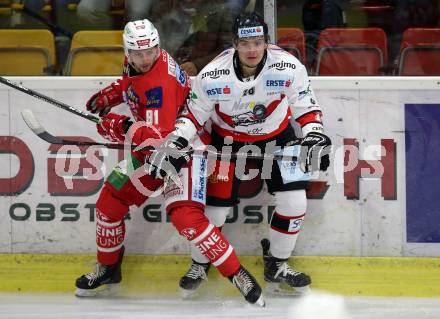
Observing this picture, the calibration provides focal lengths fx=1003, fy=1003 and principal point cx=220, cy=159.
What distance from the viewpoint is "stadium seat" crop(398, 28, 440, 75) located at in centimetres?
462

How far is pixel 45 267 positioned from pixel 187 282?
722mm

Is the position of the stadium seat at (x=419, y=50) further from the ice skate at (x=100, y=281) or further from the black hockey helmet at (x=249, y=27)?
the ice skate at (x=100, y=281)

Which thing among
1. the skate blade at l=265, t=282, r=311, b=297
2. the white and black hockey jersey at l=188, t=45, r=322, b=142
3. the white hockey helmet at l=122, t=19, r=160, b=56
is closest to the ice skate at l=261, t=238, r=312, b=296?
the skate blade at l=265, t=282, r=311, b=297

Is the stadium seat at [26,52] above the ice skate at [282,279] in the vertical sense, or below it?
above

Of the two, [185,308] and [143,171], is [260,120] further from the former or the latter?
[185,308]

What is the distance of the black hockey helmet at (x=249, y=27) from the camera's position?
13.3 ft

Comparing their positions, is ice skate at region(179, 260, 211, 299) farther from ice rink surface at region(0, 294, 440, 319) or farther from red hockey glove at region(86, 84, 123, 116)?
red hockey glove at region(86, 84, 123, 116)

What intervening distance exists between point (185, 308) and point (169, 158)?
651 millimetres

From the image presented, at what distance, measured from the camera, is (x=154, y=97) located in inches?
162

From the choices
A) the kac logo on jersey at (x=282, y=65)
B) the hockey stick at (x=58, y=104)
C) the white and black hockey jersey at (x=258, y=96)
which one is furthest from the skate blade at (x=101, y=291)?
the kac logo on jersey at (x=282, y=65)

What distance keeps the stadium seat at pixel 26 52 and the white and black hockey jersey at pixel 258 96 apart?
0.86 metres

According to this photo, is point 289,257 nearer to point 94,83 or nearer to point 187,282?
point 187,282

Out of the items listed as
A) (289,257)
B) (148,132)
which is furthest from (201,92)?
(289,257)

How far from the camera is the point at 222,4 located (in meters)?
4.63
